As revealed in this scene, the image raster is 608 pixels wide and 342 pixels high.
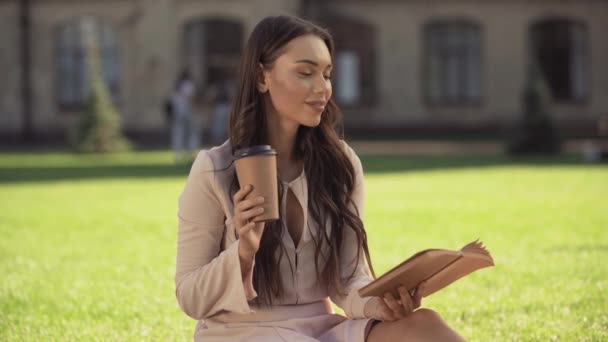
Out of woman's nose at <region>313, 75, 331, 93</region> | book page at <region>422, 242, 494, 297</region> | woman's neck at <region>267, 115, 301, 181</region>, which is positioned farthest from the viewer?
woman's neck at <region>267, 115, 301, 181</region>

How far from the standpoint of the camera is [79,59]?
31.6 m

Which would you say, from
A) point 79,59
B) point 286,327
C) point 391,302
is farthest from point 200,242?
point 79,59

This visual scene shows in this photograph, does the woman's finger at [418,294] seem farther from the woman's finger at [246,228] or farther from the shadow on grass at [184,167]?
the shadow on grass at [184,167]

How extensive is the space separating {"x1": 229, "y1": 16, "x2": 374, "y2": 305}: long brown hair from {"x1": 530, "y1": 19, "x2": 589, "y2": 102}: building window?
90.2 ft

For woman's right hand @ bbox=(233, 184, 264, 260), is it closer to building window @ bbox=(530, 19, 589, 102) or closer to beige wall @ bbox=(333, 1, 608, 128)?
beige wall @ bbox=(333, 1, 608, 128)

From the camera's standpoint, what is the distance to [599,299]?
6164 millimetres

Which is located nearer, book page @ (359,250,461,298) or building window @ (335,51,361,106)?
book page @ (359,250,461,298)

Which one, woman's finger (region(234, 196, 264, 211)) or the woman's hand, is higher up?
woman's finger (region(234, 196, 264, 211))

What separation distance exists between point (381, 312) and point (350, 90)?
28.1m

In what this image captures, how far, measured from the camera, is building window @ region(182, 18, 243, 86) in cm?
3084

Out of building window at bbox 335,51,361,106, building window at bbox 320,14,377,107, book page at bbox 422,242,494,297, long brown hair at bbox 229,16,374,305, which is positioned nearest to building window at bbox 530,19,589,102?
building window at bbox 320,14,377,107

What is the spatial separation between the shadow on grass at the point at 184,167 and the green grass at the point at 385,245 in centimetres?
15

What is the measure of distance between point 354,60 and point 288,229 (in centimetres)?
2762

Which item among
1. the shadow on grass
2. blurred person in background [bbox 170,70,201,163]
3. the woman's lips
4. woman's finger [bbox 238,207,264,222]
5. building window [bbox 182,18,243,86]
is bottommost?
the shadow on grass
